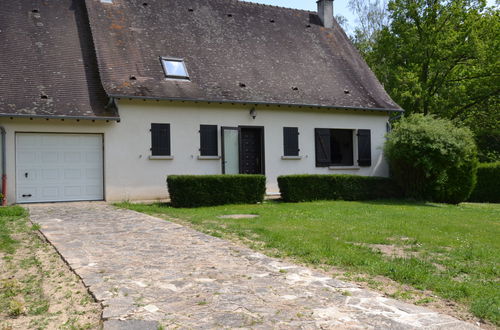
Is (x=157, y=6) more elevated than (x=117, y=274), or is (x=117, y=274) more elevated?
(x=157, y=6)

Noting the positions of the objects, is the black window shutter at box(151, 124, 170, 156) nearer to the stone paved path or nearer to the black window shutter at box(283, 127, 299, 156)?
the black window shutter at box(283, 127, 299, 156)

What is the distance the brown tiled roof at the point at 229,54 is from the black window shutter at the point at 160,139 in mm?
1018

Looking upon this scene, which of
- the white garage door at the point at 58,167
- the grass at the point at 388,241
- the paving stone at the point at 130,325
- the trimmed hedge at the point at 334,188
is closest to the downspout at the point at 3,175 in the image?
the white garage door at the point at 58,167

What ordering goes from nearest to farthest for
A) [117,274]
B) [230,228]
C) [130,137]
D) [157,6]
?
[117,274] → [230,228] → [130,137] → [157,6]

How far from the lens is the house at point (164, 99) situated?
14.1m

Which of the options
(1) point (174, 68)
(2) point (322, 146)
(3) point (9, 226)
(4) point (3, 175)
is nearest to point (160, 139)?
(1) point (174, 68)

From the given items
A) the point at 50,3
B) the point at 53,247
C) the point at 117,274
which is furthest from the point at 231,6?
the point at 117,274

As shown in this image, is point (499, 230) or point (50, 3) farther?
point (50, 3)

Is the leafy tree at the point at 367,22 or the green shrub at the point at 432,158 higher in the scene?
the leafy tree at the point at 367,22

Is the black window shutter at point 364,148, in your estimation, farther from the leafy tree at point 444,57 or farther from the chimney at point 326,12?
the leafy tree at point 444,57

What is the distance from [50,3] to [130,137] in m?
5.93

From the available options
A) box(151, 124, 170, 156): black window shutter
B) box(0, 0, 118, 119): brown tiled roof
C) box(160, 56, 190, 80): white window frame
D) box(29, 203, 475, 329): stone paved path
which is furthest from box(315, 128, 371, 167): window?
box(29, 203, 475, 329): stone paved path

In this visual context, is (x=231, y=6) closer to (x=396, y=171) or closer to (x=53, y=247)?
(x=396, y=171)

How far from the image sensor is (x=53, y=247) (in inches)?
273
